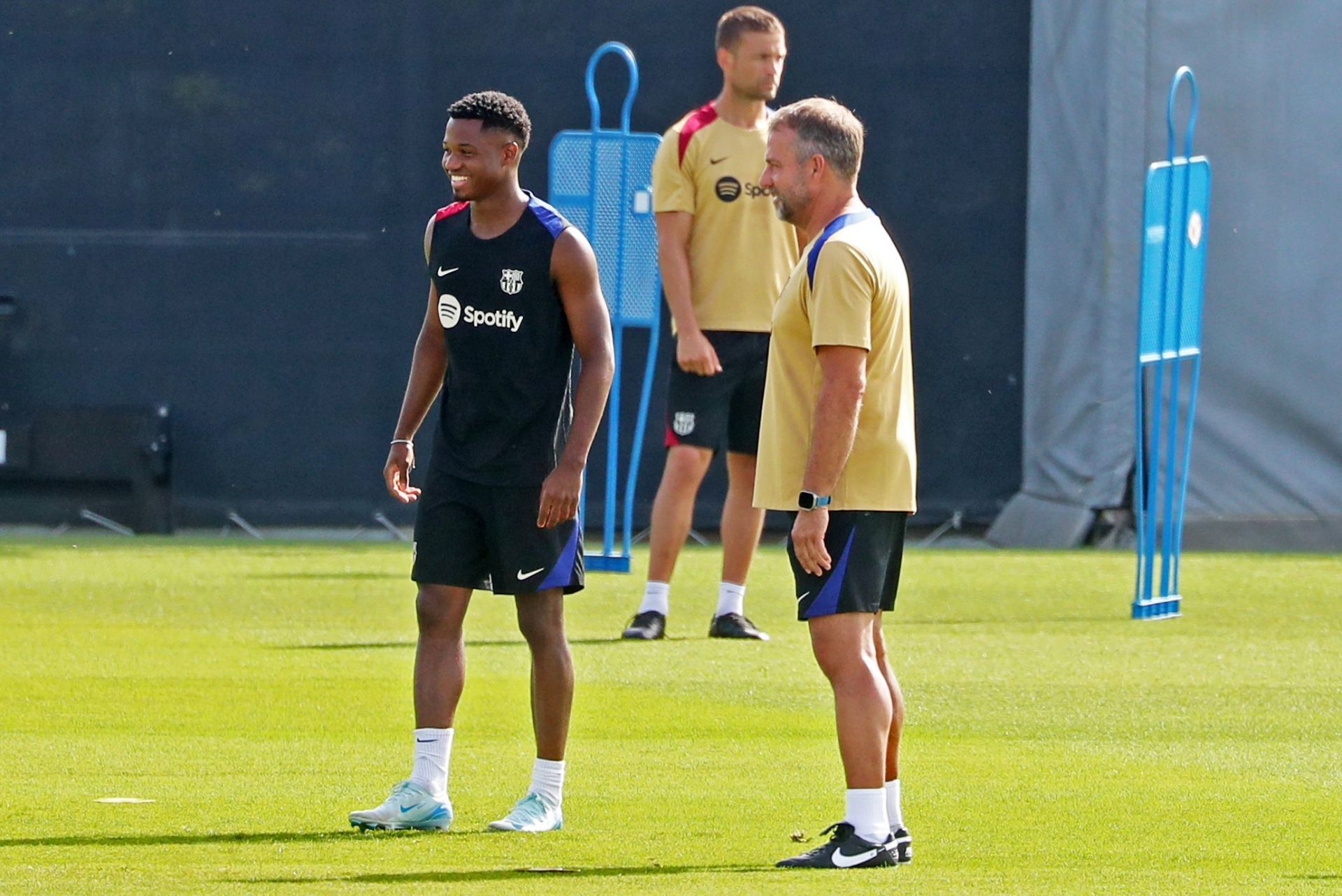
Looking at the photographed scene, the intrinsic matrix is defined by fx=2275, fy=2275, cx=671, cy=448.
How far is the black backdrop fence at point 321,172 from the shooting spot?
13.5 meters

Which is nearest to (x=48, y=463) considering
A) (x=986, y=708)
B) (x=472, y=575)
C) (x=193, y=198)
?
(x=193, y=198)

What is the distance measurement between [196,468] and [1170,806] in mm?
9317

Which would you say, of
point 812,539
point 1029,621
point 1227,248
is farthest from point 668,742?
point 1227,248

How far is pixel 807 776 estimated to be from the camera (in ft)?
19.2

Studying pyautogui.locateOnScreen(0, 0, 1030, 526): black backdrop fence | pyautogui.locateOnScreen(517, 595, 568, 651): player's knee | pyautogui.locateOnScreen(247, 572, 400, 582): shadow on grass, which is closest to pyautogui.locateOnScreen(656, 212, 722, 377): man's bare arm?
pyautogui.locateOnScreen(247, 572, 400, 582): shadow on grass

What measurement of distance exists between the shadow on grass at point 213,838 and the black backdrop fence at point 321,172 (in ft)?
28.7

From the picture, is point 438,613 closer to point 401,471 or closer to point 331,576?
point 401,471

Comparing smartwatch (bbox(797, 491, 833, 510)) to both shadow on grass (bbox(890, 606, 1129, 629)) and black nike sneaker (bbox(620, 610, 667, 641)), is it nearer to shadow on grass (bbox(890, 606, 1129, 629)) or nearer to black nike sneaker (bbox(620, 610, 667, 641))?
black nike sneaker (bbox(620, 610, 667, 641))

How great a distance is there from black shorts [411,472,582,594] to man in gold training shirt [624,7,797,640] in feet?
10.6

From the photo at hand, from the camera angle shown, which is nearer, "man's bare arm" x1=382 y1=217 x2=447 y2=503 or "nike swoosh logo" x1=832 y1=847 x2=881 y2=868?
"nike swoosh logo" x1=832 y1=847 x2=881 y2=868

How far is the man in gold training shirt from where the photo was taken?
8469 millimetres

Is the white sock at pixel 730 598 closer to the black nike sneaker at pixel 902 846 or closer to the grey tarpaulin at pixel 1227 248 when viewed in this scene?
the black nike sneaker at pixel 902 846

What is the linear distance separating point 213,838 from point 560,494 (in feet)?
3.48

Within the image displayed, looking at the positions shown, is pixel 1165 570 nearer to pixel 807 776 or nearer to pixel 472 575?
pixel 807 776
